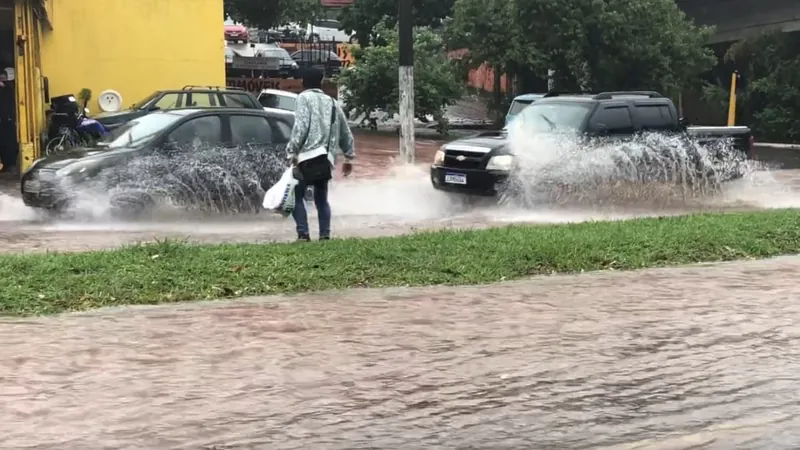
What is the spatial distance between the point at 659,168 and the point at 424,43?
55.3 feet

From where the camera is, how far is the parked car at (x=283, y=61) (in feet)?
107

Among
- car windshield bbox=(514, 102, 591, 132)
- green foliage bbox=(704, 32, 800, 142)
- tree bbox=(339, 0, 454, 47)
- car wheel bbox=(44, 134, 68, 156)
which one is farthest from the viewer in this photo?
tree bbox=(339, 0, 454, 47)

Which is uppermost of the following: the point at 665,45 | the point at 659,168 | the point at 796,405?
the point at 665,45

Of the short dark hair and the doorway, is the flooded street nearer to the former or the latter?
the short dark hair

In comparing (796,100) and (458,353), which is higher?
(796,100)

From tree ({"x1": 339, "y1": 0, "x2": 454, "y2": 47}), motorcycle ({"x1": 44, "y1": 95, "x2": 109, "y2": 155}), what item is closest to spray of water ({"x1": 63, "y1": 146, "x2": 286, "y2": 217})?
motorcycle ({"x1": 44, "y1": 95, "x2": 109, "y2": 155})

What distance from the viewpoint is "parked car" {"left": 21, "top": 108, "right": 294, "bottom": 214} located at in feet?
37.5

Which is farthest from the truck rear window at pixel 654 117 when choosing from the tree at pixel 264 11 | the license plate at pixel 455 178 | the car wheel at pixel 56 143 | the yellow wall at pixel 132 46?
the tree at pixel 264 11

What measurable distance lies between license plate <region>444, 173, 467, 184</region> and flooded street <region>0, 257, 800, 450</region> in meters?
A: 5.59

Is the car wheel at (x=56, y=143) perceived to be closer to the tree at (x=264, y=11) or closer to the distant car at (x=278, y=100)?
the distant car at (x=278, y=100)

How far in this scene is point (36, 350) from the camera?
19.5ft

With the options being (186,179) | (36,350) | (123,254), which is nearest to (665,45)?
(186,179)

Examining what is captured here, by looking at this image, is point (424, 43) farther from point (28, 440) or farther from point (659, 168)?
point (28, 440)

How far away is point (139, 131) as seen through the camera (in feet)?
40.3
